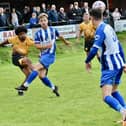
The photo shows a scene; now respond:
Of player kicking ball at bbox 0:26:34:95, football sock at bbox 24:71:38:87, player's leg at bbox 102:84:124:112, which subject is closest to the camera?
player's leg at bbox 102:84:124:112

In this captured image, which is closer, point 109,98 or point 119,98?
point 109,98

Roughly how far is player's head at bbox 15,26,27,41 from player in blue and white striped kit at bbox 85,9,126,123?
12.7 feet

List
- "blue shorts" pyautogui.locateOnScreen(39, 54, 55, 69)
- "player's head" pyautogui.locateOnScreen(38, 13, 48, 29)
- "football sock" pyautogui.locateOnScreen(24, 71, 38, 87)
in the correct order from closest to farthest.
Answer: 1. "player's head" pyautogui.locateOnScreen(38, 13, 48, 29)
2. "blue shorts" pyautogui.locateOnScreen(39, 54, 55, 69)
3. "football sock" pyautogui.locateOnScreen(24, 71, 38, 87)

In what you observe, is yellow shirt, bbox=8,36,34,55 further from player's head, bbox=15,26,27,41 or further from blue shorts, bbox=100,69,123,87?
blue shorts, bbox=100,69,123,87

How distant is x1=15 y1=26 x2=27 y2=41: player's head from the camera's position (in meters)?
12.7

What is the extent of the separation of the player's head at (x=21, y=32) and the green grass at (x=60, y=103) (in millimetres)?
1292

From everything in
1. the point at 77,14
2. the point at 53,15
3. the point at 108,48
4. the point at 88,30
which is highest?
the point at 108,48

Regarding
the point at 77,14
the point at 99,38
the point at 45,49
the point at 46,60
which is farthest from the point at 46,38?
the point at 77,14

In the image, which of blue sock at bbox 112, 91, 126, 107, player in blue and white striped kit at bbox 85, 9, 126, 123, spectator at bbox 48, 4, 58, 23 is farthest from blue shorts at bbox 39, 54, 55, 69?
spectator at bbox 48, 4, 58, 23

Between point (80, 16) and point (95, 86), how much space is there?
1510 centimetres

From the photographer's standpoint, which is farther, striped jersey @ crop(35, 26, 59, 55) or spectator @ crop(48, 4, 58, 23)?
spectator @ crop(48, 4, 58, 23)

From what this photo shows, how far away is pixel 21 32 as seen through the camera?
1280 centimetres

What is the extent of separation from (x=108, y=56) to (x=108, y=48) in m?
0.13

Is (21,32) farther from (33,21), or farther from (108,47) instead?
(33,21)
